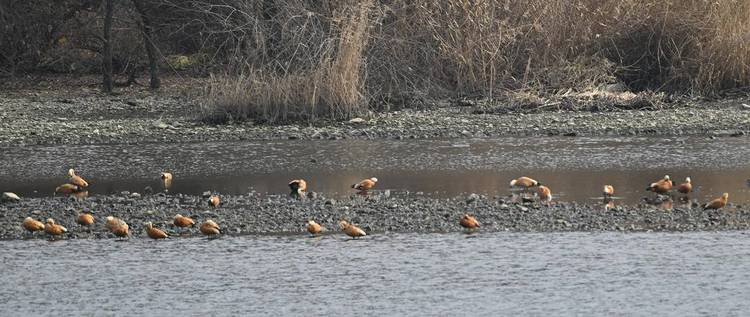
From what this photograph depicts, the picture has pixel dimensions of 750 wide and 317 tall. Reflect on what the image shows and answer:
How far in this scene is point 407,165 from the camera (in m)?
13.1

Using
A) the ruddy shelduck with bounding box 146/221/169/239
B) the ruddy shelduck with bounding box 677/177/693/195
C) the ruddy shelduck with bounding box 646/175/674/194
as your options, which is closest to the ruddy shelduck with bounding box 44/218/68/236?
the ruddy shelduck with bounding box 146/221/169/239

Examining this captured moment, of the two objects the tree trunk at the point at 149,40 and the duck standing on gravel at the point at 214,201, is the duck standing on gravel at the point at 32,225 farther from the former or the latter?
the tree trunk at the point at 149,40

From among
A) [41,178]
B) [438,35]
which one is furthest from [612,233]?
[438,35]

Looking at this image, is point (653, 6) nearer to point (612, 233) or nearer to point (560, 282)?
point (612, 233)

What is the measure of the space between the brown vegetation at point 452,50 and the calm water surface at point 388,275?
744 cm

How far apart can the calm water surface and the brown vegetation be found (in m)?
7.44

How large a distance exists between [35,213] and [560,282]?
14.7 ft

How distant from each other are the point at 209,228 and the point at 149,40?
1207 cm

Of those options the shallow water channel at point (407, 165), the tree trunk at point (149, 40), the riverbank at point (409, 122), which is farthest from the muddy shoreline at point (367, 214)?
the tree trunk at point (149, 40)

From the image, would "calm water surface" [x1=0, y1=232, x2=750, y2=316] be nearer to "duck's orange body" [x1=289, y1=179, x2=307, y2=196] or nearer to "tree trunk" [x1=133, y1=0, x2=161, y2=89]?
"duck's orange body" [x1=289, y1=179, x2=307, y2=196]

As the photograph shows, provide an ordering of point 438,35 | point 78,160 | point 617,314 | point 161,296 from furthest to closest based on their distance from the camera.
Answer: point 438,35
point 78,160
point 161,296
point 617,314

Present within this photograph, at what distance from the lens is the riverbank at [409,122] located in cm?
1546

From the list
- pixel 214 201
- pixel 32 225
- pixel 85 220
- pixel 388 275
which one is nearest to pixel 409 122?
pixel 214 201

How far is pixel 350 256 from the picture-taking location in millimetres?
8539
